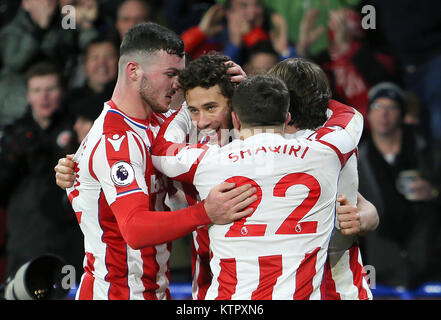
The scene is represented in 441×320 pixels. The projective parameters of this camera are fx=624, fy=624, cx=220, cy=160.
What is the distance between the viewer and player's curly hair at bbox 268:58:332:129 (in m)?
Result: 2.72

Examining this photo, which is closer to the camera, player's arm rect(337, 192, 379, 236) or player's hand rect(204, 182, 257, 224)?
player's hand rect(204, 182, 257, 224)

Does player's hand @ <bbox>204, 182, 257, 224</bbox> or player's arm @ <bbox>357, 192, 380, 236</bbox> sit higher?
player's hand @ <bbox>204, 182, 257, 224</bbox>

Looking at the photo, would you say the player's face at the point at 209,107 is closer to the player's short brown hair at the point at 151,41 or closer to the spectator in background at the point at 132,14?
the player's short brown hair at the point at 151,41

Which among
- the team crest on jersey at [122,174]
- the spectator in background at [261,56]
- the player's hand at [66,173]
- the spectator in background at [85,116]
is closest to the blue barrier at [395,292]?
the spectator in background at [85,116]

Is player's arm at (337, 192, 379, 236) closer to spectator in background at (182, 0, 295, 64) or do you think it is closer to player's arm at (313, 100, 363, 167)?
player's arm at (313, 100, 363, 167)

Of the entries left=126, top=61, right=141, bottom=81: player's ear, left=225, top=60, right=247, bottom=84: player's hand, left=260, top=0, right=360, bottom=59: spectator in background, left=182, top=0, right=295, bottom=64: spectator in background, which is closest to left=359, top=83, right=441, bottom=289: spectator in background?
left=260, top=0, right=360, bottom=59: spectator in background

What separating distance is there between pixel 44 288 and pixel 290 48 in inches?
133

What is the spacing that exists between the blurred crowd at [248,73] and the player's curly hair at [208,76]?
8.86 feet

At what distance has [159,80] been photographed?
2848 mm

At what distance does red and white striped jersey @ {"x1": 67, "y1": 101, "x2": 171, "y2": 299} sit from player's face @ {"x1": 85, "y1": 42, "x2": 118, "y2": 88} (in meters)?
2.79

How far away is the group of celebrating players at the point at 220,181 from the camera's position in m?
2.41

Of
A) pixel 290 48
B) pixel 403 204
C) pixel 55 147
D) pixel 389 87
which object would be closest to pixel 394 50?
pixel 389 87

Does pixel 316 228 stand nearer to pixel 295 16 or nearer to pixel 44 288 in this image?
pixel 44 288

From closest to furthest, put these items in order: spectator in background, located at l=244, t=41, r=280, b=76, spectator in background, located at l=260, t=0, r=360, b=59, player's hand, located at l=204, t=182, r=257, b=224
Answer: player's hand, located at l=204, t=182, r=257, b=224
spectator in background, located at l=244, t=41, r=280, b=76
spectator in background, located at l=260, t=0, r=360, b=59
